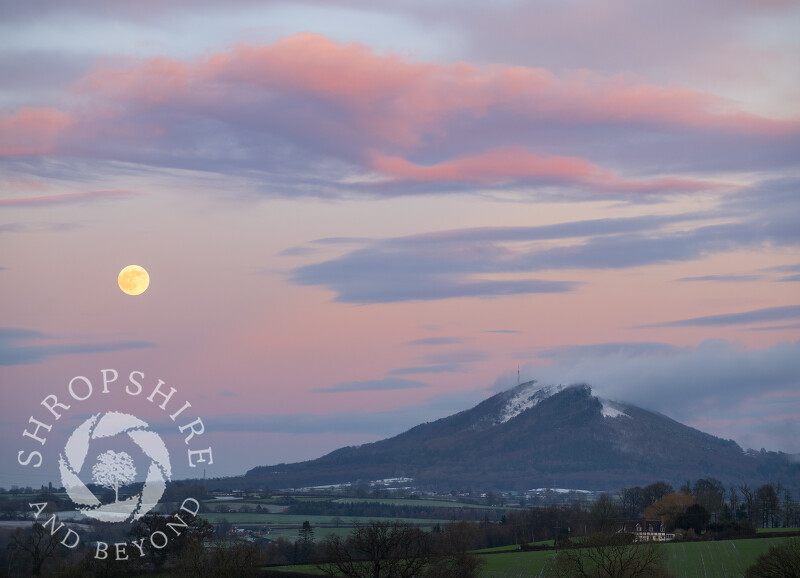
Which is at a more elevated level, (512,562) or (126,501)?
(126,501)

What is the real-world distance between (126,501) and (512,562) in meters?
45.1

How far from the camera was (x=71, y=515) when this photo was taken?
4941 inches

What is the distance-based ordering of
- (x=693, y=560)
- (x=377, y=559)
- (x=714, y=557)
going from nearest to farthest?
(x=377, y=559) → (x=693, y=560) → (x=714, y=557)

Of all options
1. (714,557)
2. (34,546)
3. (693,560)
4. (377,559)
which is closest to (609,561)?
(377,559)

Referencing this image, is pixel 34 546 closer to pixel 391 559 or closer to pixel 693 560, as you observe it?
pixel 391 559

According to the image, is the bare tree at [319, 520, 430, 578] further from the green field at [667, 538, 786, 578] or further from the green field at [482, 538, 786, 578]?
the green field at [667, 538, 786, 578]

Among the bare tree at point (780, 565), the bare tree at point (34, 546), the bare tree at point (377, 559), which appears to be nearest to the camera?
the bare tree at point (780, 565)

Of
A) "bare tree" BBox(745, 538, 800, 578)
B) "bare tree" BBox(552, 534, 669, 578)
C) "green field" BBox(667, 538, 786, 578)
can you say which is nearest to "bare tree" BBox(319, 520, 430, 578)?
"bare tree" BBox(552, 534, 669, 578)

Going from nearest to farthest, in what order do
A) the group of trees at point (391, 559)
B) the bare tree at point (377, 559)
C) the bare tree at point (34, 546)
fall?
the bare tree at point (377, 559) → the group of trees at point (391, 559) → the bare tree at point (34, 546)

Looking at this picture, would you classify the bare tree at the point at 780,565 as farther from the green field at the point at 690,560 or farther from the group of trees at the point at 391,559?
the group of trees at the point at 391,559

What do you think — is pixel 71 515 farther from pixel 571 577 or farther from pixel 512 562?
pixel 571 577

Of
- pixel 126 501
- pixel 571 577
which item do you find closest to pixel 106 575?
pixel 126 501

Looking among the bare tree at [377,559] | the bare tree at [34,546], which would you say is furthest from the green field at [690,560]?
the bare tree at [34,546]

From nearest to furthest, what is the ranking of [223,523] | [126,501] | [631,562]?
[631,562] → [126,501] → [223,523]
